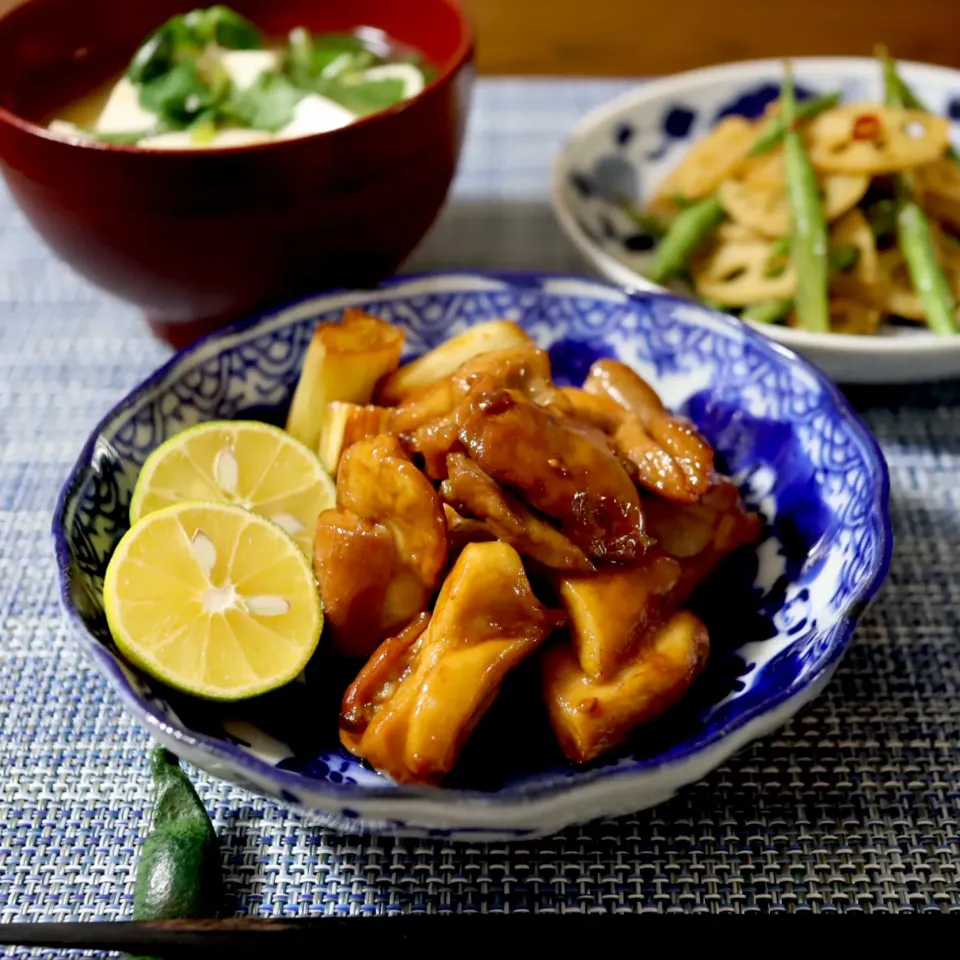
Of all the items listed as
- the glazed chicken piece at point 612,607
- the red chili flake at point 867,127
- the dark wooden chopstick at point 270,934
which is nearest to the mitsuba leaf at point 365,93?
the red chili flake at point 867,127

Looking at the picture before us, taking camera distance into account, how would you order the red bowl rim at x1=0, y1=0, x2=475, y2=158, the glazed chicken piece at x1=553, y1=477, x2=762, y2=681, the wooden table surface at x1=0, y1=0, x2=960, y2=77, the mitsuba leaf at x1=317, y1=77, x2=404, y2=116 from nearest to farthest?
1. the glazed chicken piece at x1=553, y1=477, x2=762, y2=681
2. the red bowl rim at x1=0, y1=0, x2=475, y2=158
3. the mitsuba leaf at x1=317, y1=77, x2=404, y2=116
4. the wooden table surface at x1=0, y1=0, x2=960, y2=77

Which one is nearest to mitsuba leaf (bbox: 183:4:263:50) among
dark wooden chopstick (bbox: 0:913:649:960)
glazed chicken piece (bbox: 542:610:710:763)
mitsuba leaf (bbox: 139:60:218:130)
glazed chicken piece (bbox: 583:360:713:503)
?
mitsuba leaf (bbox: 139:60:218:130)

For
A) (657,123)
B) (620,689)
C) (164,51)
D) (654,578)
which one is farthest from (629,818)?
(657,123)

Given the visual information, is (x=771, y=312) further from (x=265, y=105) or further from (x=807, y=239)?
(x=265, y=105)

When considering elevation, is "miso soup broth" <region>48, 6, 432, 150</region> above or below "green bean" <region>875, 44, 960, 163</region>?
above

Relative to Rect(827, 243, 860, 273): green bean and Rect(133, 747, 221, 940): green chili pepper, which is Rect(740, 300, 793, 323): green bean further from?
Rect(133, 747, 221, 940): green chili pepper

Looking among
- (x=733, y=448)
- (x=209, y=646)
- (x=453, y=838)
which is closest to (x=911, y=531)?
(x=733, y=448)
